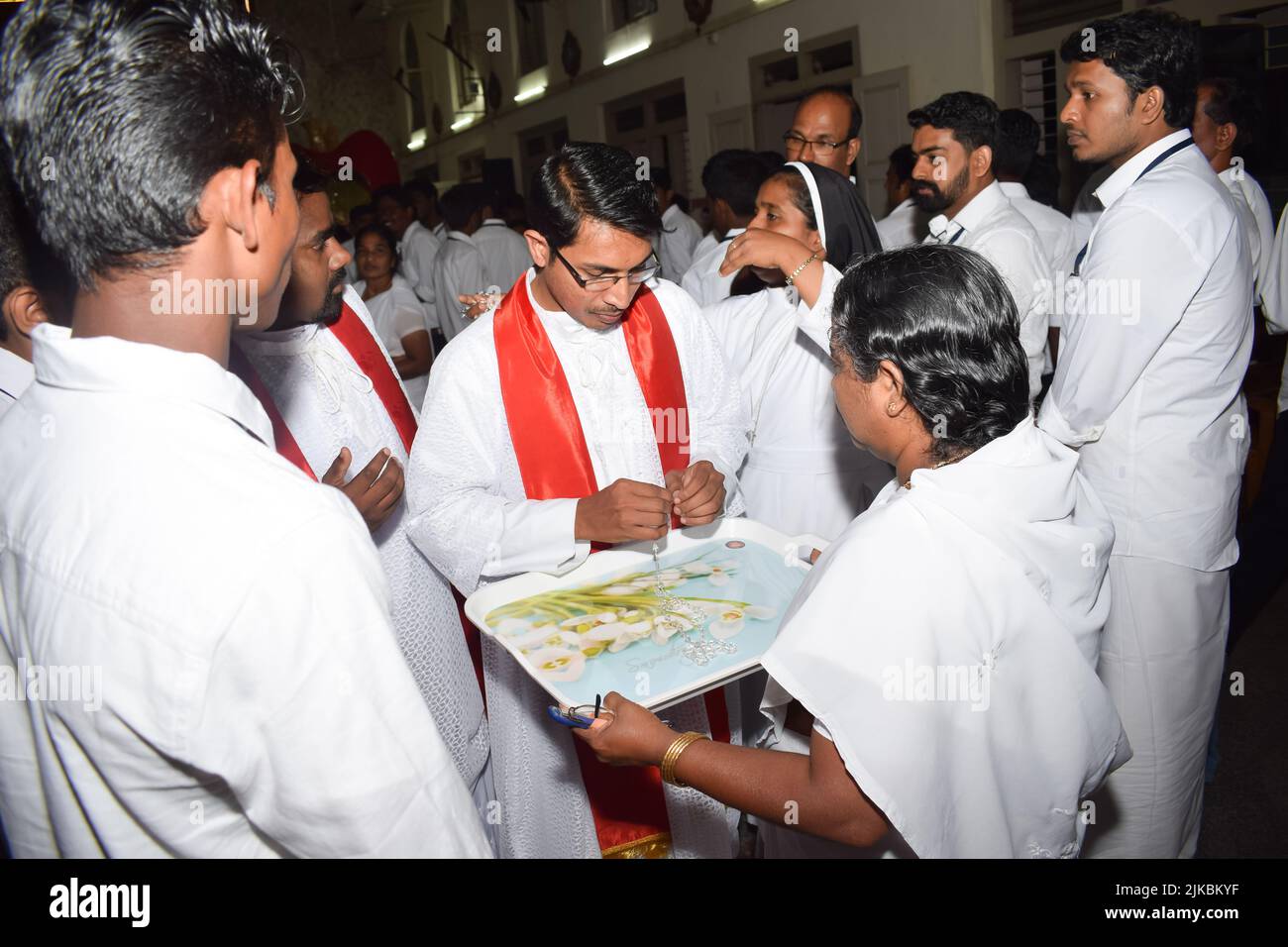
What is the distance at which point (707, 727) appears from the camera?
213cm

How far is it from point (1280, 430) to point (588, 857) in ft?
9.57

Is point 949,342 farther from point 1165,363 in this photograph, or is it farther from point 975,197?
point 975,197

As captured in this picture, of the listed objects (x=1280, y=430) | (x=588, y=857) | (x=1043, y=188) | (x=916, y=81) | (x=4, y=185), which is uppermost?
(x=916, y=81)

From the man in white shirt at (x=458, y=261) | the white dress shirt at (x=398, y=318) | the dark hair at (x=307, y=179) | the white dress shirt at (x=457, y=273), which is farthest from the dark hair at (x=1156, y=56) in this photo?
the white dress shirt at (x=457, y=273)

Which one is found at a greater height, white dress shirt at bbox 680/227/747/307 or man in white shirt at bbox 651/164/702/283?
man in white shirt at bbox 651/164/702/283

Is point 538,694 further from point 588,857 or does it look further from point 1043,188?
point 1043,188

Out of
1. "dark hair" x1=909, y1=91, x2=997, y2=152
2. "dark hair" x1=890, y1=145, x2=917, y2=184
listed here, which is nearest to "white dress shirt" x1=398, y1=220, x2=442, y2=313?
"dark hair" x1=890, y1=145, x2=917, y2=184

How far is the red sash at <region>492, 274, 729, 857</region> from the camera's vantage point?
2098mm

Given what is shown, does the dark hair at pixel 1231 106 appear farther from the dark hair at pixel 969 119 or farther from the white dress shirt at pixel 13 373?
the white dress shirt at pixel 13 373

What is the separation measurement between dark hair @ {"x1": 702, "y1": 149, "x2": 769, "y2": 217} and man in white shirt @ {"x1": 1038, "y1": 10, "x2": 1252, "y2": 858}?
215cm

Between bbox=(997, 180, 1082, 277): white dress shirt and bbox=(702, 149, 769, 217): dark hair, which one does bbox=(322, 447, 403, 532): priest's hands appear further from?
bbox=(997, 180, 1082, 277): white dress shirt

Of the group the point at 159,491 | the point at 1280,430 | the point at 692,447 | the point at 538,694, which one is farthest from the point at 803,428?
the point at 159,491

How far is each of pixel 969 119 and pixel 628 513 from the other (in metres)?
2.37

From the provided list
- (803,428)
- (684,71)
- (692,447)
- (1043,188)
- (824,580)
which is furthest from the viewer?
(684,71)
